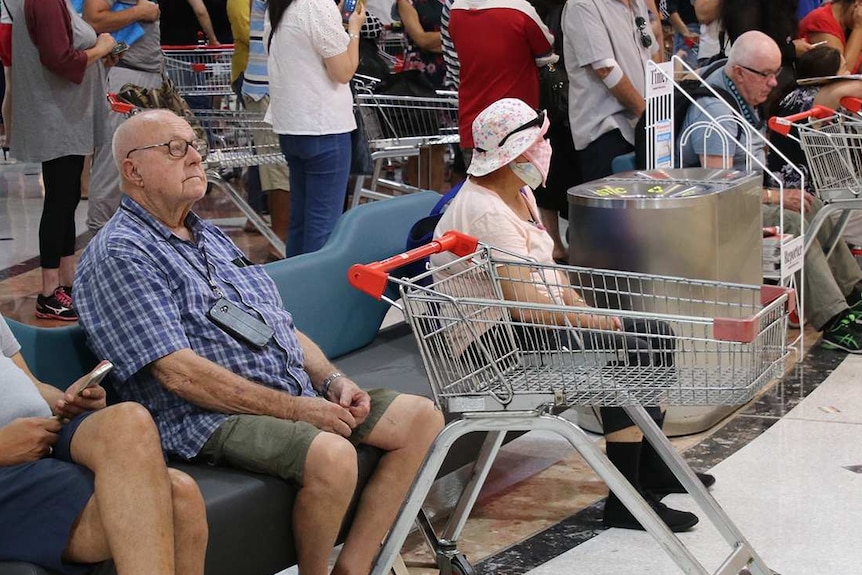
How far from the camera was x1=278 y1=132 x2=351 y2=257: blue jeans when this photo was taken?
5.68m

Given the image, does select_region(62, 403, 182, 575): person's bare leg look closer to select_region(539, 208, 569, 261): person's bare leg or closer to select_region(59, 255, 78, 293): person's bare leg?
select_region(59, 255, 78, 293): person's bare leg

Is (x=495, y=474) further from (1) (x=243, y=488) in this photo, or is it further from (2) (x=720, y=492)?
(1) (x=243, y=488)

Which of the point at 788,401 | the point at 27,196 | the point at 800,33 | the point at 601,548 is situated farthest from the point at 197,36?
the point at 601,548

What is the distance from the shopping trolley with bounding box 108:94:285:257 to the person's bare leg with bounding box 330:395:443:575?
Result: 9.49 ft

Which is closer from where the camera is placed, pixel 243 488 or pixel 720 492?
pixel 243 488

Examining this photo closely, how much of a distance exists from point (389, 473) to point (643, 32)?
12.1 feet

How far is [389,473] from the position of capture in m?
3.15

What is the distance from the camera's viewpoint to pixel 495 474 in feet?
14.1

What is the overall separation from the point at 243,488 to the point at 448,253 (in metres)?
1.10

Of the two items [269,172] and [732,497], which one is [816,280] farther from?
[269,172]

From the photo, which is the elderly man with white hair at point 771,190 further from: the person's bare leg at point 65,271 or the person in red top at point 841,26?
the person's bare leg at point 65,271

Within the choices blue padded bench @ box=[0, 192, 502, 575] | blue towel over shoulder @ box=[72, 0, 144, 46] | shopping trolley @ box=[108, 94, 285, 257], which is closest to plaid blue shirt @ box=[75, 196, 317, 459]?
blue padded bench @ box=[0, 192, 502, 575]

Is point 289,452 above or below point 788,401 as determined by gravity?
above

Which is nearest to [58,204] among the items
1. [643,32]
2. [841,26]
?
[643,32]
